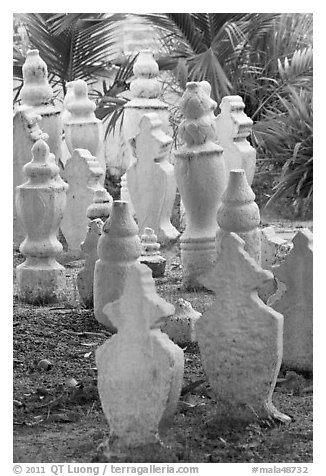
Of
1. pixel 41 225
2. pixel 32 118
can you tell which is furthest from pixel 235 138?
pixel 41 225

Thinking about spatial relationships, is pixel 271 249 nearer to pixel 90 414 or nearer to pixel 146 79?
pixel 90 414

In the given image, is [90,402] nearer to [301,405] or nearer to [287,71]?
[301,405]

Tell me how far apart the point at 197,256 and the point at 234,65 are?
217 inches

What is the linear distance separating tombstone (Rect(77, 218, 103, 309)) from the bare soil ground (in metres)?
0.37

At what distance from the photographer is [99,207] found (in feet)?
27.1

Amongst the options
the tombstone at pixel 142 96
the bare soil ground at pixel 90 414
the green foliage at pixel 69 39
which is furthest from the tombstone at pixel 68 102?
the bare soil ground at pixel 90 414

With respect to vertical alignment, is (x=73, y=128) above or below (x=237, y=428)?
above

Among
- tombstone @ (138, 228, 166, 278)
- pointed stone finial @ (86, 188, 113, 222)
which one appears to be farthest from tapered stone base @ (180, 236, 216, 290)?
pointed stone finial @ (86, 188, 113, 222)

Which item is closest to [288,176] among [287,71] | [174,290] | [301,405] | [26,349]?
[287,71]

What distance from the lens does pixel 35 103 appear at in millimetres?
9531

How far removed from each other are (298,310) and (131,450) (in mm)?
1451

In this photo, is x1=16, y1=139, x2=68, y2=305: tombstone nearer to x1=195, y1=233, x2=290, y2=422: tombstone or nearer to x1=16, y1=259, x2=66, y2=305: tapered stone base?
x1=16, y1=259, x2=66, y2=305: tapered stone base

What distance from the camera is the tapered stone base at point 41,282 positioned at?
24.9 feet

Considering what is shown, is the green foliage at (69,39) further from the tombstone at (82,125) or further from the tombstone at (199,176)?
the tombstone at (199,176)
